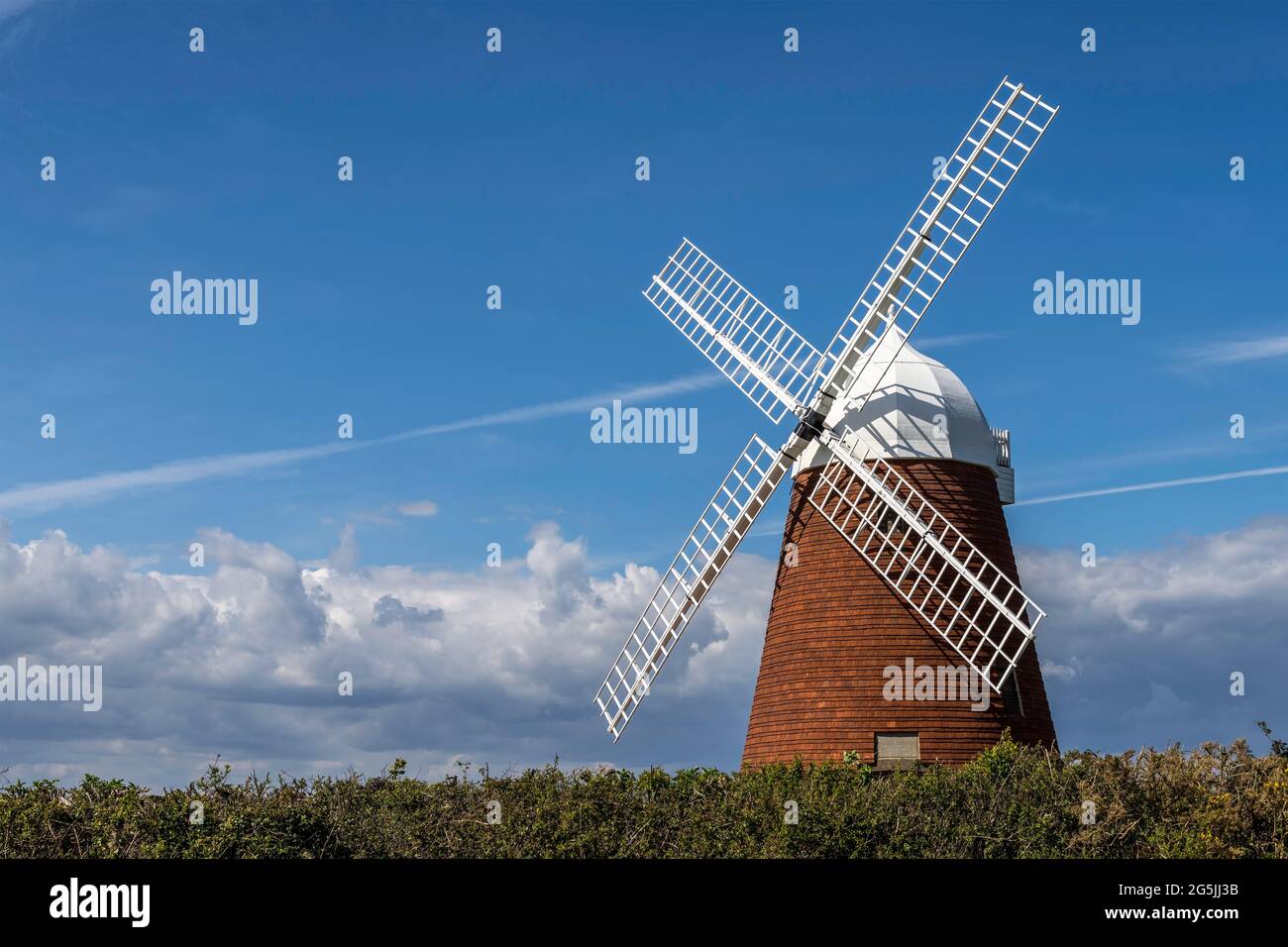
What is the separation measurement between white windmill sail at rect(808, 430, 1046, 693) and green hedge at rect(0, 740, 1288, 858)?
363 centimetres

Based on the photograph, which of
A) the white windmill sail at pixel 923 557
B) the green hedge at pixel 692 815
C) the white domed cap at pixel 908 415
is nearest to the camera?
the green hedge at pixel 692 815

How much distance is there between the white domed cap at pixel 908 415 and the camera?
2589 cm

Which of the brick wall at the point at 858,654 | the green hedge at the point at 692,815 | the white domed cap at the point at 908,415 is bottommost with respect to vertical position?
the green hedge at the point at 692,815

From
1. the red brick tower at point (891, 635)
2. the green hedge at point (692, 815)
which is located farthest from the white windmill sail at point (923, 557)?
the green hedge at point (692, 815)

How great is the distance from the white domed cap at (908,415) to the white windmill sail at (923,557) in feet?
1.36

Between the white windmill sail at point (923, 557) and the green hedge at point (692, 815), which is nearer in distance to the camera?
the green hedge at point (692, 815)

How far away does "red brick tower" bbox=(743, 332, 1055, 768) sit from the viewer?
971 inches

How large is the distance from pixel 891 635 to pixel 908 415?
4.38m

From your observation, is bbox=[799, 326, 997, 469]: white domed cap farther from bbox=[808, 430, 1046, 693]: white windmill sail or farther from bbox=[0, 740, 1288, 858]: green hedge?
bbox=[0, 740, 1288, 858]: green hedge

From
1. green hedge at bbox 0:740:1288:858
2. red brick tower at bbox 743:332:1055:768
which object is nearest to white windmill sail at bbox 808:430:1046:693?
red brick tower at bbox 743:332:1055:768

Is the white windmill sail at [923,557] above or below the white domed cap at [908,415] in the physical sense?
below

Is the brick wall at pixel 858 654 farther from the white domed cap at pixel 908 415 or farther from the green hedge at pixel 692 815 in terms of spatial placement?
the green hedge at pixel 692 815

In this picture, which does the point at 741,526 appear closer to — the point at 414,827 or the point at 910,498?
the point at 910,498

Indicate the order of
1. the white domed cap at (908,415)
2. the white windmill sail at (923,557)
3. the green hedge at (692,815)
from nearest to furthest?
the green hedge at (692,815)
the white windmill sail at (923,557)
the white domed cap at (908,415)
